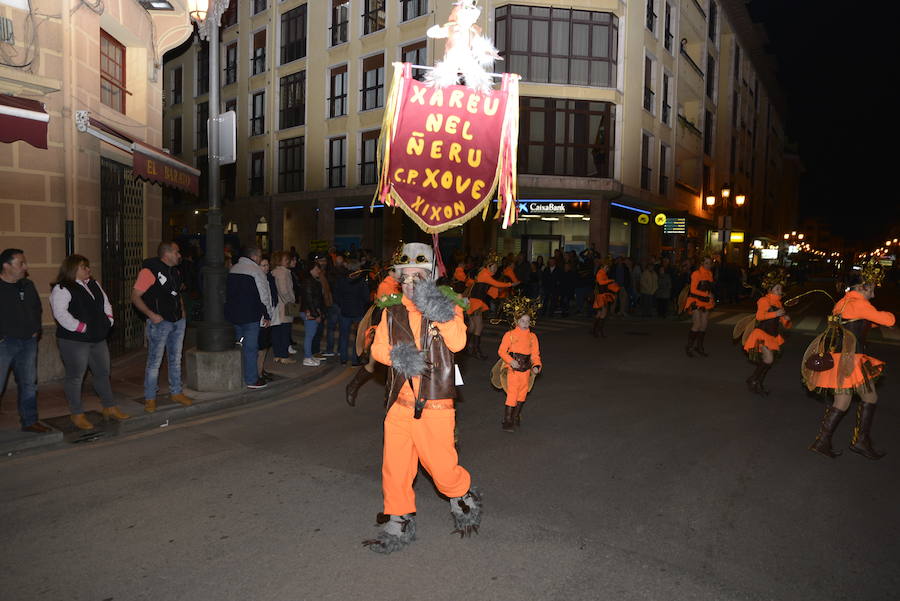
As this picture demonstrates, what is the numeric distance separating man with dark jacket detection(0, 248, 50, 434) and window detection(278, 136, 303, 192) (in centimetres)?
2574

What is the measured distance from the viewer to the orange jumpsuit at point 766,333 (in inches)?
330

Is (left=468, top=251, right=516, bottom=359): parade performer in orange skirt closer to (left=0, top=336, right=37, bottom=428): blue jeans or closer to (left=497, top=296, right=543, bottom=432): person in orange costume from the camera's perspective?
(left=497, top=296, right=543, bottom=432): person in orange costume

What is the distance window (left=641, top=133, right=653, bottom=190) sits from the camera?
A: 93.2 ft

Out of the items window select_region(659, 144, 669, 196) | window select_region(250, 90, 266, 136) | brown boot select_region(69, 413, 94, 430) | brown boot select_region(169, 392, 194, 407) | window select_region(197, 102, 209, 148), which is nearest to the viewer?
brown boot select_region(69, 413, 94, 430)

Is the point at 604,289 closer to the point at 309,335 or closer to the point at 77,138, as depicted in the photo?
the point at 309,335

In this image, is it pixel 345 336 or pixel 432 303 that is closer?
pixel 432 303

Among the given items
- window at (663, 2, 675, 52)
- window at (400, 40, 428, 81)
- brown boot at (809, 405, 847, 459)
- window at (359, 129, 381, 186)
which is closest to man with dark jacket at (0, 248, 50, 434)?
brown boot at (809, 405, 847, 459)

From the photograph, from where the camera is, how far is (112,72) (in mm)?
10672

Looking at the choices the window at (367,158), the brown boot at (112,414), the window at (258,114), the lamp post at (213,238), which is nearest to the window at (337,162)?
the window at (367,158)

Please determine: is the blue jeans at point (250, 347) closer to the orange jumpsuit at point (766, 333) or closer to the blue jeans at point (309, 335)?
the blue jeans at point (309, 335)

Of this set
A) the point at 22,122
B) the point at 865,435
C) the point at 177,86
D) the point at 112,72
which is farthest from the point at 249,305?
the point at 177,86

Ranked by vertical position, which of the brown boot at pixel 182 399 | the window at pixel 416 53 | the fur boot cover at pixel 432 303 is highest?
the window at pixel 416 53

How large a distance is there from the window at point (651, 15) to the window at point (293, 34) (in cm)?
1547

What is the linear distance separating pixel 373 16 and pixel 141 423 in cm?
2546
